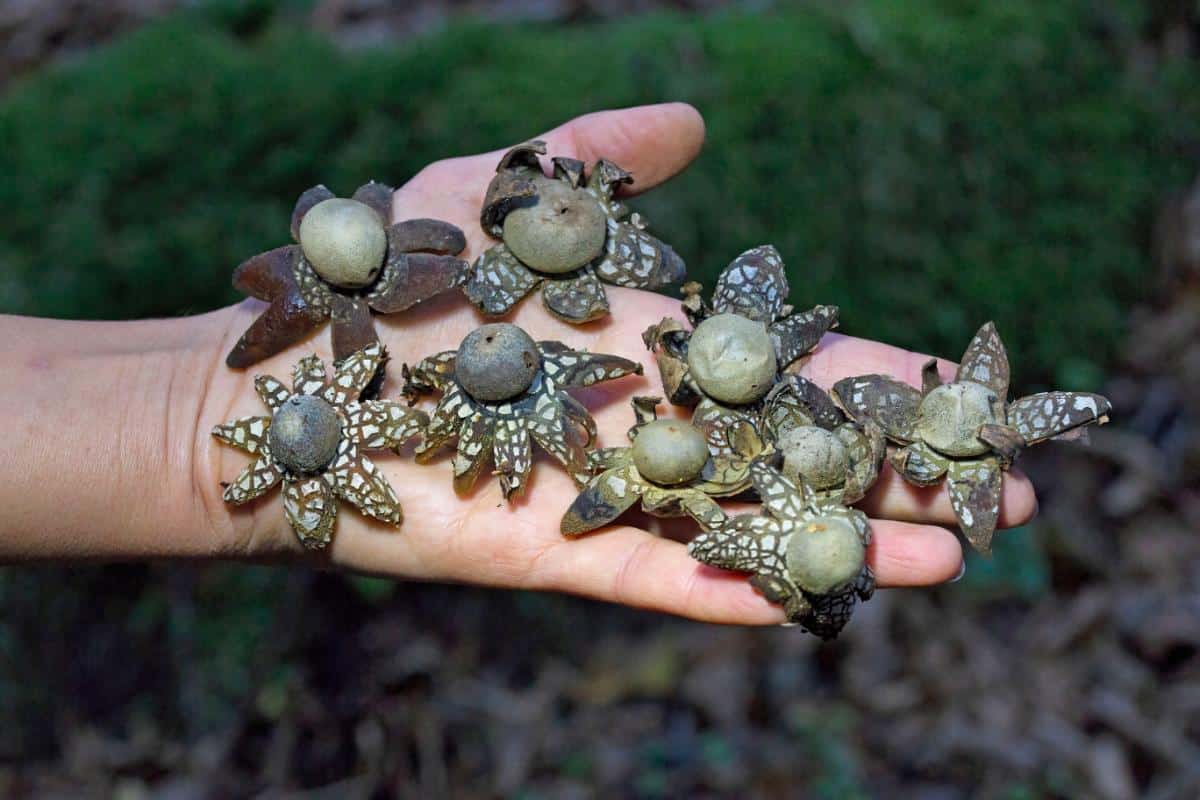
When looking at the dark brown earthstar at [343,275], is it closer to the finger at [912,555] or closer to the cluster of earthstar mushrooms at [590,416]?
the cluster of earthstar mushrooms at [590,416]

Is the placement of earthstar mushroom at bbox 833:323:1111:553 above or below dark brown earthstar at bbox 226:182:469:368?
below

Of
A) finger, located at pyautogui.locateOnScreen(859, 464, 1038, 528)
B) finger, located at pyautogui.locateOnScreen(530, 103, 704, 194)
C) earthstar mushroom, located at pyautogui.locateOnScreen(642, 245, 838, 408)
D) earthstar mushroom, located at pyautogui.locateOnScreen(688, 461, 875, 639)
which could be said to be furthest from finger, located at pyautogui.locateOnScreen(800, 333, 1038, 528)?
finger, located at pyautogui.locateOnScreen(530, 103, 704, 194)

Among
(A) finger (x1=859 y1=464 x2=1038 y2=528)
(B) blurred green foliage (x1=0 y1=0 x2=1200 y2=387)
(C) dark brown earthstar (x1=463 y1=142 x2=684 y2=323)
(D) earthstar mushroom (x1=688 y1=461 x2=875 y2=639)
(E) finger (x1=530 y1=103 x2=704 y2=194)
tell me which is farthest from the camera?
(B) blurred green foliage (x1=0 y1=0 x2=1200 y2=387)

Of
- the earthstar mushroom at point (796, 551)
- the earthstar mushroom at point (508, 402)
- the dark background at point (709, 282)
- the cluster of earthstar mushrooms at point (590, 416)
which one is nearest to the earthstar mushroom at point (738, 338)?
the cluster of earthstar mushrooms at point (590, 416)

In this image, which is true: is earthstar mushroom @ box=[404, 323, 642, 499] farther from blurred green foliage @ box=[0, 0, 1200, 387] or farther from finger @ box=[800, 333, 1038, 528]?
blurred green foliage @ box=[0, 0, 1200, 387]

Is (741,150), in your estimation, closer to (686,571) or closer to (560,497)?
(560,497)

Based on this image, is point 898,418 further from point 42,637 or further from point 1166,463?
point 42,637

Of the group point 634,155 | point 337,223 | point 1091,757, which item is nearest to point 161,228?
point 337,223
